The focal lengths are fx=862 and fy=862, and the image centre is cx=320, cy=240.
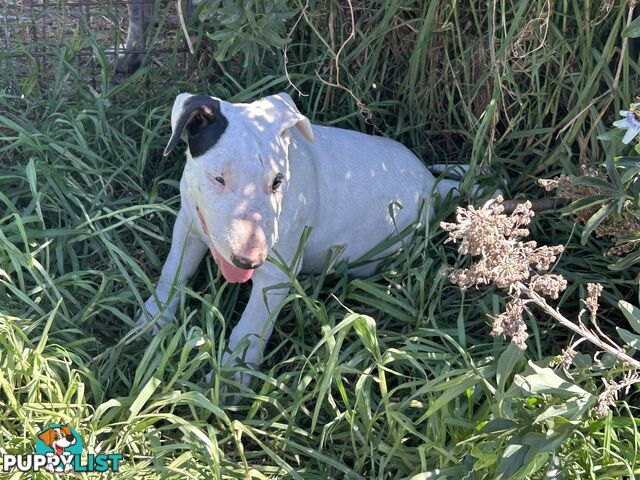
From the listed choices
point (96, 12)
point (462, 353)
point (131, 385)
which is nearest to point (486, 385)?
point (462, 353)

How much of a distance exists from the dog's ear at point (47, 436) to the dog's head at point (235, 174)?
2.43 feet

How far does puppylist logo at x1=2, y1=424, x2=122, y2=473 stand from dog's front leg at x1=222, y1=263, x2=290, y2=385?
23.7 inches

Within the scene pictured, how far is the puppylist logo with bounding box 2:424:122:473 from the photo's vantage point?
7.98 feet

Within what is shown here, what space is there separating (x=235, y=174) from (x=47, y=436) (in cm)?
96

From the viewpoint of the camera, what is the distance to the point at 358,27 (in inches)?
147

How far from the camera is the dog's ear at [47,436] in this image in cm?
249

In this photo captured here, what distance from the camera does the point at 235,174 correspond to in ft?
8.95

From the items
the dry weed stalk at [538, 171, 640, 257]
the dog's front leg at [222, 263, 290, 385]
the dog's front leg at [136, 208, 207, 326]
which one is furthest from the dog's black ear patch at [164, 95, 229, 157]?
the dry weed stalk at [538, 171, 640, 257]

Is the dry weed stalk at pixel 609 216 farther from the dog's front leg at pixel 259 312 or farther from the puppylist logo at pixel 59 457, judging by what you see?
the puppylist logo at pixel 59 457

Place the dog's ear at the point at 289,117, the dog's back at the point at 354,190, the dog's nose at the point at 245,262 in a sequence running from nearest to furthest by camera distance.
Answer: the dog's nose at the point at 245,262 → the dog's ear at the point at 289,117 → the dog's back at the point at 354,190

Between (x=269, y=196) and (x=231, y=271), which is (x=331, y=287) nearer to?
(x=231, y=271)

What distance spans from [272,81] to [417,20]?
2.21 feet

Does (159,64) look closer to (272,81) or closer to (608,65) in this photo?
(272,81)

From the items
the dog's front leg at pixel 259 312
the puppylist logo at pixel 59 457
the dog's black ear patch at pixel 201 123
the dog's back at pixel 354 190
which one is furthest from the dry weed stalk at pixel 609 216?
the puppylist logo at pixel 59 457
